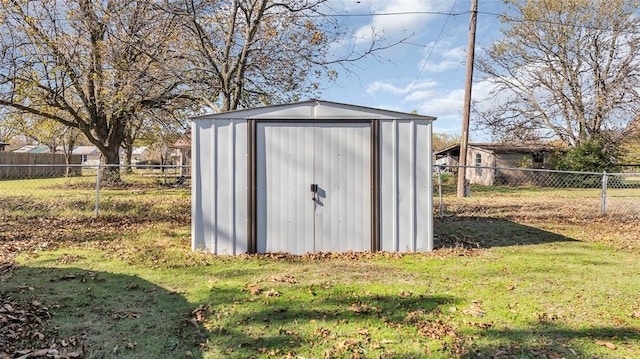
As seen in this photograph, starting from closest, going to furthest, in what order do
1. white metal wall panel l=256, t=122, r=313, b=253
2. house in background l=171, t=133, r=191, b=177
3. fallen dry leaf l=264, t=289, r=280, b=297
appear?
fallen dry leaf l=264, t=289, r=280, b=297, white metal wall panel l=256, t=122, r=313, b=253, house in background l=171, t=133, r=191, b=177

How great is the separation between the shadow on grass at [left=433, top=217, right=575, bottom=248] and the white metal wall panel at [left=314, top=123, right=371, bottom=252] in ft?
5.04

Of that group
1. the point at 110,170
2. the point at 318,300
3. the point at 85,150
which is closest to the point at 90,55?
the point at 110,170

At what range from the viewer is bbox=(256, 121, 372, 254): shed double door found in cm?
598

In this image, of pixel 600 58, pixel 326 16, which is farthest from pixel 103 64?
pixel 600 58

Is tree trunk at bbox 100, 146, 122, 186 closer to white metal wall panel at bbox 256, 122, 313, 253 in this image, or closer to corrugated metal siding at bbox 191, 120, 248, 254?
corrugated metal siding at bbox 191, 120, 248, 254

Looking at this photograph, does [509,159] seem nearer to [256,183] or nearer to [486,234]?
[486,234]

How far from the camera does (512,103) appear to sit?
2458 cm

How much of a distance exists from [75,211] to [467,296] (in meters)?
9.07

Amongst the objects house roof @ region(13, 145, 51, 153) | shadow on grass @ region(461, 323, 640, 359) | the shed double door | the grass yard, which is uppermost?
house roof @ region(13, 145, 51, 153)

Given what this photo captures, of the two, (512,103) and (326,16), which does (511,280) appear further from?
(512,103)

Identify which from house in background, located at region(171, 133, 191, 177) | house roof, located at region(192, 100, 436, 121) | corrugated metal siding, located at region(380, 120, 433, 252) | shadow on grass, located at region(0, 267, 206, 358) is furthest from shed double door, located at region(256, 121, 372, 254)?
house in background, located at region(171, 133, 191, 177)

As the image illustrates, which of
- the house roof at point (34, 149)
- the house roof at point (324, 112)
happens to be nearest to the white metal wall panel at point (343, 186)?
the house roof at point (324, 112)

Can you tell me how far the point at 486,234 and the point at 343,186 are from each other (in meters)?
3.52

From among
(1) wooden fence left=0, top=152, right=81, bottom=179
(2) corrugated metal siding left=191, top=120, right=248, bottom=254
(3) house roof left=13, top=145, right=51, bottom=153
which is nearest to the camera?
(2) corrugated metal siding left=191, top=120, right=248, bottom=254
